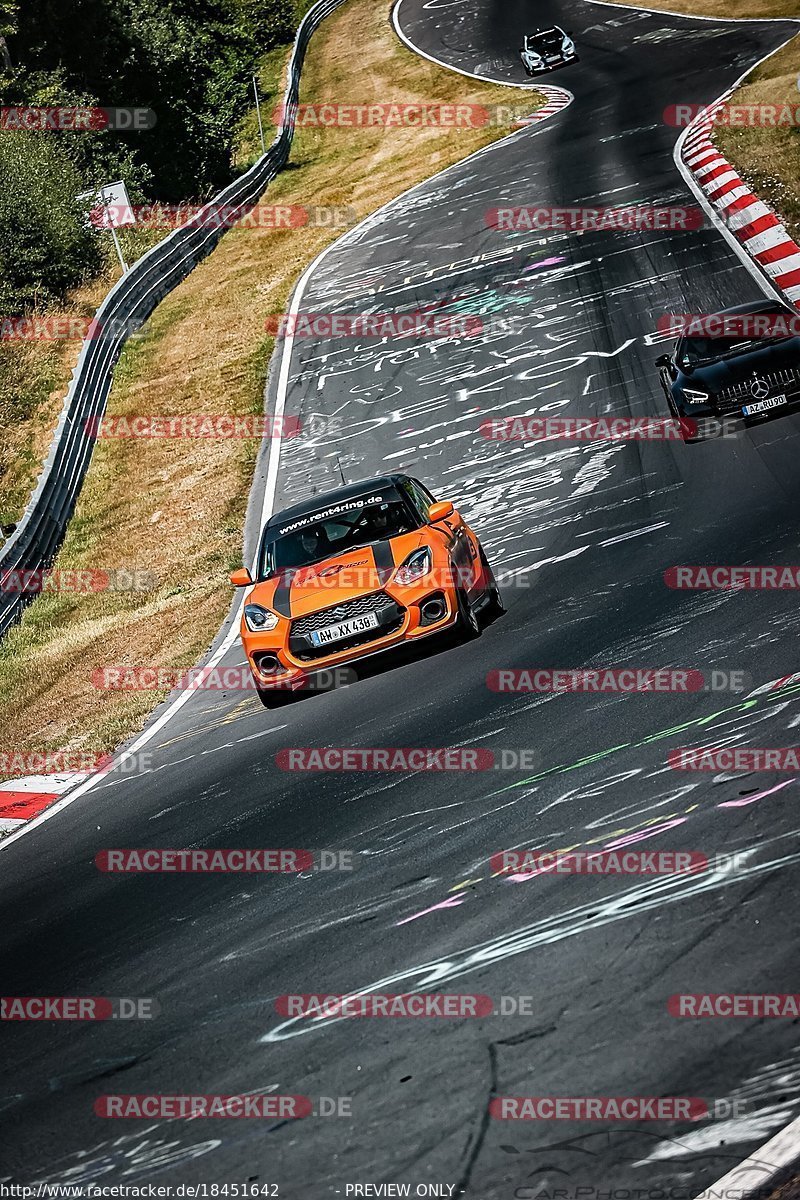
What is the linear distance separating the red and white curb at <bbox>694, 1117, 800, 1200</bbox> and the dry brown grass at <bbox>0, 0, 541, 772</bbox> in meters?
8.50

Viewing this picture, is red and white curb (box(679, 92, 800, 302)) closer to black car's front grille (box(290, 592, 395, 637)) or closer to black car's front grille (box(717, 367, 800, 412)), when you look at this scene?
black car's front grille (box(717, 367, 800, 412))

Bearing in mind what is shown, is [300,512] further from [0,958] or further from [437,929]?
[437,929]

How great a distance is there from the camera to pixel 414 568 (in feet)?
33.0

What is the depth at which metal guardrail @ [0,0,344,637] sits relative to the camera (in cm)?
1786

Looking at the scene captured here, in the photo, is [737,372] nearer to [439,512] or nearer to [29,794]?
[439,512]

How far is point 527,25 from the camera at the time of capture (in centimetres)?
4769

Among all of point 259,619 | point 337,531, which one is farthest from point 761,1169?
point 337,531

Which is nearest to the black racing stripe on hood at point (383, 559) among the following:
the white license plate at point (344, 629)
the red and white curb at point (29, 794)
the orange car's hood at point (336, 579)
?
the orange car's hood at point (336, 579)

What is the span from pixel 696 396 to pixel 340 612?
6.14m

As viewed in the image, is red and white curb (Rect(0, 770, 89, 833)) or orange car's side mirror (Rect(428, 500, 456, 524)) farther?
orange car's side mirror (Rect(428, 500, 456, 524))

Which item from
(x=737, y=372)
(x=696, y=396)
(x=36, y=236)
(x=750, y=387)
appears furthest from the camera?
(x=36, y=236)

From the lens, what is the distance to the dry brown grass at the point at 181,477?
14156 mm

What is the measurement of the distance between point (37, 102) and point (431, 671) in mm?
27867

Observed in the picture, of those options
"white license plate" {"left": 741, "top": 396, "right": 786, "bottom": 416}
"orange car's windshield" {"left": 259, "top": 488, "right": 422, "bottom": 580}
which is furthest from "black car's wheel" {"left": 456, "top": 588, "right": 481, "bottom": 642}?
"white license plate" {"left": 741, "top": 396, "right": 786, "bottom": 416}
